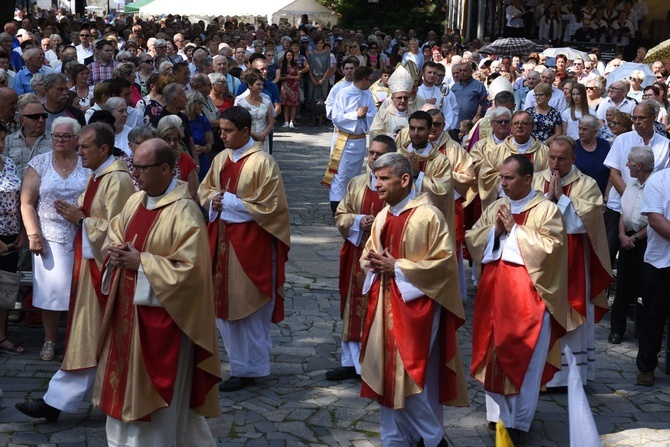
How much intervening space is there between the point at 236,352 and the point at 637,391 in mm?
2988

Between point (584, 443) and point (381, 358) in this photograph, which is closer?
point (584, 443)

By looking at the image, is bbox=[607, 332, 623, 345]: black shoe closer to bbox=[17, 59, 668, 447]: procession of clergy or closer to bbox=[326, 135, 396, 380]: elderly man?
bbox=[17, 59, 668, 447]: procession of clergy

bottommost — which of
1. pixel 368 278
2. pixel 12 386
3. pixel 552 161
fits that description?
pixel 12 386

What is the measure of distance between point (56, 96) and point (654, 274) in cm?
521

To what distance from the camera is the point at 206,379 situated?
5469 mm

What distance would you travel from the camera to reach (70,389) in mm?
6250

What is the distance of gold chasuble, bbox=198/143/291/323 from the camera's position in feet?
23.5

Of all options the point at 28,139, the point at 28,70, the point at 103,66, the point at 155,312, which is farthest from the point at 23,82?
the point at 155,312

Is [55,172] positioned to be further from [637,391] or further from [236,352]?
[637,391]

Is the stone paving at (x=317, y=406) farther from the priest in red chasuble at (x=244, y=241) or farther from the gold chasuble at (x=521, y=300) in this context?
the gold chasuble at (x=521, y=300)

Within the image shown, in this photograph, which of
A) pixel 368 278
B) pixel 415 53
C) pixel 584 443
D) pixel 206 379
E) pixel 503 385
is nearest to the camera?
pixel 584 443

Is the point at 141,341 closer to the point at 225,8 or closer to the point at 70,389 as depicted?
the point at 70,389

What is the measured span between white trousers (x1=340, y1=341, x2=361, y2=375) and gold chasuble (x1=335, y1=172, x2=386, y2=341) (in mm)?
58

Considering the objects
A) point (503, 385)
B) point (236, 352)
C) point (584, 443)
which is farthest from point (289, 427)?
point (584, 443)
